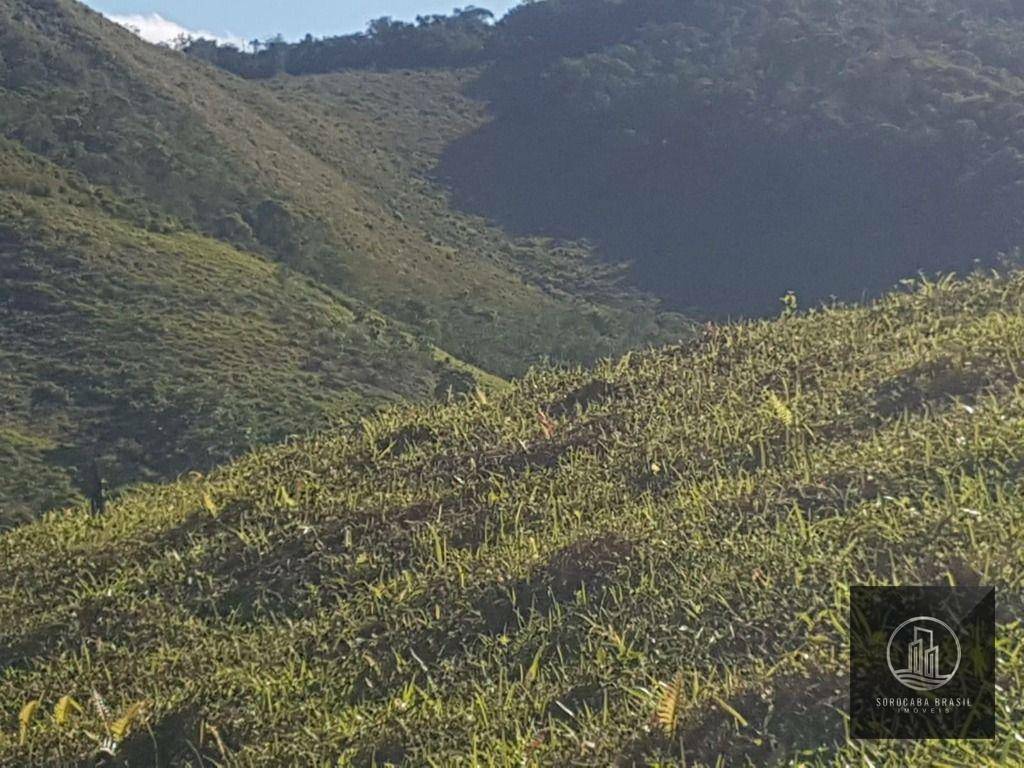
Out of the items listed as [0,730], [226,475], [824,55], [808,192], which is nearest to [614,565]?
[0,730]

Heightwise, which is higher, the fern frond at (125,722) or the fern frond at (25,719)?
the fern frond at (125,722)

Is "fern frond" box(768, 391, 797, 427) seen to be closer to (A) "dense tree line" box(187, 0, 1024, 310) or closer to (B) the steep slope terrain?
(B) the steep slope terrain

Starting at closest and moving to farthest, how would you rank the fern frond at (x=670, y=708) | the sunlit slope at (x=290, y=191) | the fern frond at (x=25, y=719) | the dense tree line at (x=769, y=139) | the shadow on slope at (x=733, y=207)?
the fern frond at (x=670, y=708)
the fern frond at (x=25, y=719)
the sunlit slope at (x=290, y=191)
the shadow on slope at (x=733, y=207)
the dense tree line at (x=769, y=139)

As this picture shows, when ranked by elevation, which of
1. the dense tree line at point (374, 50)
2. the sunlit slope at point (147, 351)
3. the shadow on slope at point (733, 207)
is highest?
the dense tree line at point (374, 50)

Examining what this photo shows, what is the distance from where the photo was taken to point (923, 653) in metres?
2.75

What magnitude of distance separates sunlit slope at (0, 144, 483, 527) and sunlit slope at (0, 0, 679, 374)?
3.44 meters

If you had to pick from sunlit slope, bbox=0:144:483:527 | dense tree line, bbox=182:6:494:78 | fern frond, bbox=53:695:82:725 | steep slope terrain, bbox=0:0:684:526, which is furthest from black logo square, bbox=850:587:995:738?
dense tree line, bbox=182:6:494:78

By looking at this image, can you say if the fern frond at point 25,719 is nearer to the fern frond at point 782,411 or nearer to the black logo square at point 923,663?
the black logo square at point 923,663

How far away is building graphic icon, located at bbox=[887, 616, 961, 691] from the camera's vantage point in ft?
8.81

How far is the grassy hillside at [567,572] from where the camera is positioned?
2973mm

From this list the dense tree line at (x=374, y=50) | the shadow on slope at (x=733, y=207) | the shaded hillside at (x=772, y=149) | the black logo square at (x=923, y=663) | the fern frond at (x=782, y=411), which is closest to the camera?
the black logo square at (x=923, y=663)

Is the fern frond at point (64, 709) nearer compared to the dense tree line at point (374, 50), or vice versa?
the fern frond at point (64, 709)

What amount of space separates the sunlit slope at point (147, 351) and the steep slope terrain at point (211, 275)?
0.30 feet

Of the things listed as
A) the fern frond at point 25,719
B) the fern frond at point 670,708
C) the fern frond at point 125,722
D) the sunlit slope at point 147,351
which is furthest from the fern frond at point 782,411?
the sunlit slope at point 147,351
